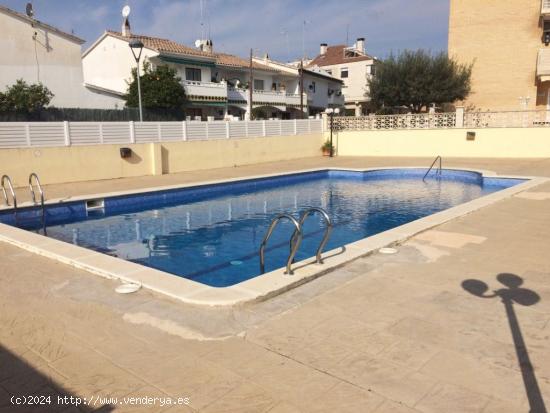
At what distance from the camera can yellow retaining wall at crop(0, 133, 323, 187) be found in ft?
45.9

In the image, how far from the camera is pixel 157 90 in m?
28.5

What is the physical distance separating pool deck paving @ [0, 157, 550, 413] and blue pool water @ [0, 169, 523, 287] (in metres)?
2.60

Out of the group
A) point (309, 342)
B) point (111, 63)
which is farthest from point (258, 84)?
point (309, 342)

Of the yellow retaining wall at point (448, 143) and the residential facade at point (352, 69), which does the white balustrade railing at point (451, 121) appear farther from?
the residential facade at point (352, 69)

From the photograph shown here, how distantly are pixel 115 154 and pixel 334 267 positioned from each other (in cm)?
1282

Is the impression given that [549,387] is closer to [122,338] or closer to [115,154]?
[122,338]

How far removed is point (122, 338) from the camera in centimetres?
382

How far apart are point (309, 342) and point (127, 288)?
233cm

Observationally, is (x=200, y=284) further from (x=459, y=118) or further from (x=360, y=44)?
(x=360, y=44)

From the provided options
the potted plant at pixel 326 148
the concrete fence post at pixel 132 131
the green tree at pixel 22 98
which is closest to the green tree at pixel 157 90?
the green tree at pixel 22 98

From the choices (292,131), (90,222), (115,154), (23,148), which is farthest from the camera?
(292,131)

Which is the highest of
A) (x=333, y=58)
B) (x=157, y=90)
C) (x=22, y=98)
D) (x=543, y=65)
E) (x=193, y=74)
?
(x=333, y=58)

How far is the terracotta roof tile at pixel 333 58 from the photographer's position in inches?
2100

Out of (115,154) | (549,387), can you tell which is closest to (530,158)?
(115,154)
